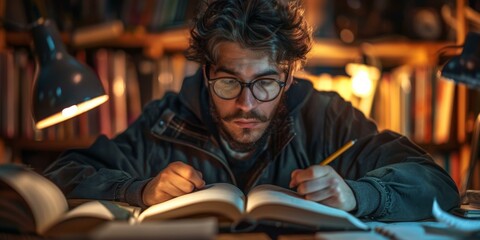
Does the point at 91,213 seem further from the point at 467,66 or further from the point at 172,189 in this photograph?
the point at 467,66

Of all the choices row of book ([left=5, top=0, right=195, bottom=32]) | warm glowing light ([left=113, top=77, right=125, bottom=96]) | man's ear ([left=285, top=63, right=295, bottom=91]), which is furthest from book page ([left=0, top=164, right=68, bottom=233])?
row of book ([left=5, top=0, right=195, bottom=32])

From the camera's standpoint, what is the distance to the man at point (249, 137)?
119cm

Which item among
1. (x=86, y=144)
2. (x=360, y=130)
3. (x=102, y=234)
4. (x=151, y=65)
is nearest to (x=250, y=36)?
(x=360, y=130)

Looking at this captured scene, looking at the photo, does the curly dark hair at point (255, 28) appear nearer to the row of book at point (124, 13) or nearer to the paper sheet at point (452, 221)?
the paper sheet at point (452, 221)

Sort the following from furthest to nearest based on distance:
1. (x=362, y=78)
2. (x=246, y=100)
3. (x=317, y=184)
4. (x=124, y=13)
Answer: (x=124, y=13)
(x=362, y=78)
(x=246, y=100)
(x=317, y=184)

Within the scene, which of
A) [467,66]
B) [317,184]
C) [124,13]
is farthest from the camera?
[124,13]

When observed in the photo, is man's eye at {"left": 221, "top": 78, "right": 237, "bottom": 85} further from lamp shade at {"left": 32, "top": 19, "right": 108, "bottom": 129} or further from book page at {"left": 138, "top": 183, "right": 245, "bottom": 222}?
book page at {"left": 138, "top": 183, "right": 245, "bottom": 222}

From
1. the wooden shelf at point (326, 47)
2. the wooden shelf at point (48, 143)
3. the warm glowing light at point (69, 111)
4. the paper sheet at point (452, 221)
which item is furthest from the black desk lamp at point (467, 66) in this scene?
the wooden shelf at point (48, 143)

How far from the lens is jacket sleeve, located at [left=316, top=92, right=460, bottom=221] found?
1.14 meters

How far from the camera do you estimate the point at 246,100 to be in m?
1.33

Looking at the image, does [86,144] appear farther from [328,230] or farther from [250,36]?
[328,230]

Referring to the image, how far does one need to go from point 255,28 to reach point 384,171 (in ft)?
1.48

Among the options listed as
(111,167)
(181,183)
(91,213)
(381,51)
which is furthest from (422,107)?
(91,213)

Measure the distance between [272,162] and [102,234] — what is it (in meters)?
0.86
